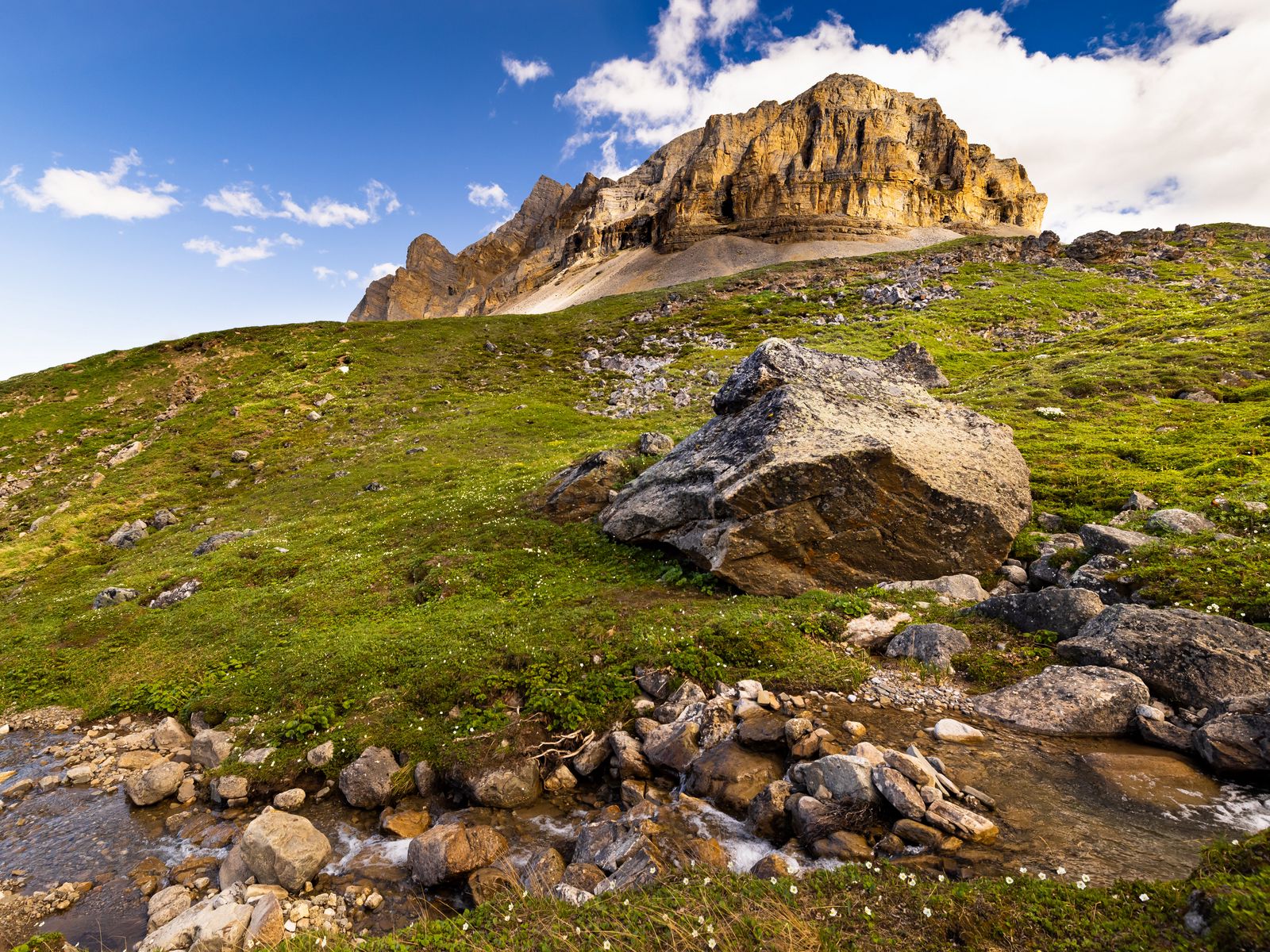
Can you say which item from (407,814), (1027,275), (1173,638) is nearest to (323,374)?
(407,814)

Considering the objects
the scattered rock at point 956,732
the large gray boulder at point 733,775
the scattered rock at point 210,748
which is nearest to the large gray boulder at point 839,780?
the large gray boulder at point 733,775

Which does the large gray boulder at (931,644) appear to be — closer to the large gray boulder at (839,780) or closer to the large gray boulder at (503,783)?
the large gray boulder at (839,780)

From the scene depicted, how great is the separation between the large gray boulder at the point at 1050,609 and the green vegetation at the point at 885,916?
8.29 meters

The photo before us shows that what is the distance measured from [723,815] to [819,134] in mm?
199591

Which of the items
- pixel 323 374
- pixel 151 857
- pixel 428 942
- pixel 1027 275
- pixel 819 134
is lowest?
pixel 151 857

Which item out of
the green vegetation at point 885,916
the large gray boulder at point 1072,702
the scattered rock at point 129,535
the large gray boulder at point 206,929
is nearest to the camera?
the green vegetation at point 885,916

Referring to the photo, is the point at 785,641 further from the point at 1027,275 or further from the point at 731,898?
the point at 1027,275

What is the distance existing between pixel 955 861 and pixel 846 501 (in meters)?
11.2

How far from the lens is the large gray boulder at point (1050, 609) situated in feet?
45.2

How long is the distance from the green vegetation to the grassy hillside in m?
5.64

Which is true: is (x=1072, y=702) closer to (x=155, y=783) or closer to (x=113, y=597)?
(x=155, y=783)

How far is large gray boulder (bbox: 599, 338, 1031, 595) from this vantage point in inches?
694

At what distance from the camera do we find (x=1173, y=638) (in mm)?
11414

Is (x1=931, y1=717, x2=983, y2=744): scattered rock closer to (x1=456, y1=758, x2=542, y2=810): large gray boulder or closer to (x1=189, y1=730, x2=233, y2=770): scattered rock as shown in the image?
(x1=456, y1=758, x2=542, y2=810): large gray boulder
